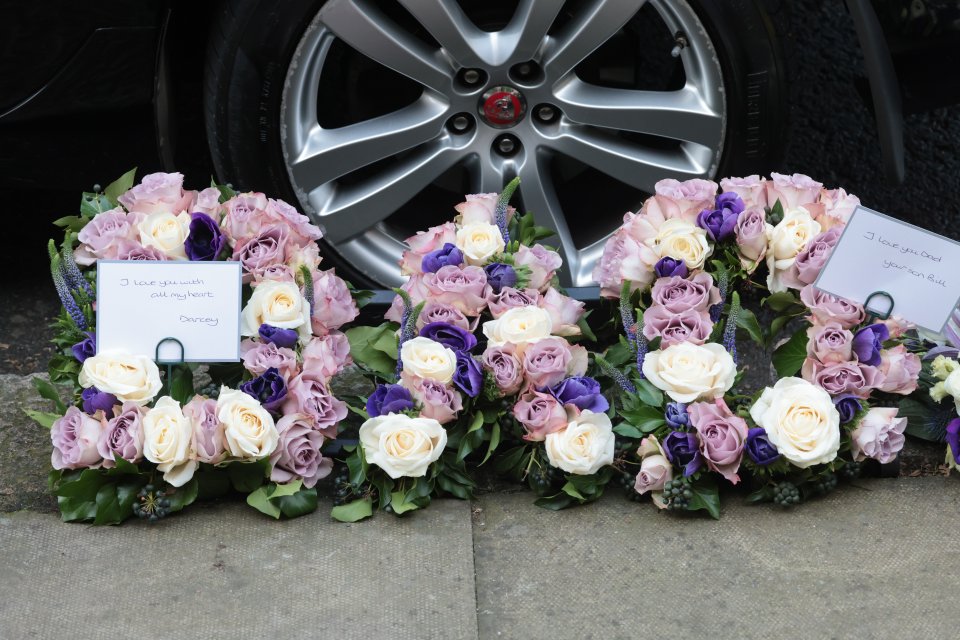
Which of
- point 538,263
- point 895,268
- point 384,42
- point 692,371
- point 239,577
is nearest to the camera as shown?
point 239,577

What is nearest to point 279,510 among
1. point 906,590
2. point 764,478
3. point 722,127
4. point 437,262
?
point 437,262

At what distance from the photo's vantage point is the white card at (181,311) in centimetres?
209

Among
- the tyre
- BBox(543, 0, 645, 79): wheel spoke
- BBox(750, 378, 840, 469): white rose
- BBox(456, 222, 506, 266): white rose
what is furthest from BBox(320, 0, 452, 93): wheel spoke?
BBox(750, 378, 840, 469): white rose

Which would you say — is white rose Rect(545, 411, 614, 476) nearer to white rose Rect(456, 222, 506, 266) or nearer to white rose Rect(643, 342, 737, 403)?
white rose Rect(643, 342, 737, 403)

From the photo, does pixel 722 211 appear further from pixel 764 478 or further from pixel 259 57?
pixel 259 57

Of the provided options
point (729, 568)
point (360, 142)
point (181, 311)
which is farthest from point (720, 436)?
point (360, 142)

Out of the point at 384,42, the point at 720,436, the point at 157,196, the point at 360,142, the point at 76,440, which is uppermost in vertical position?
the point at 384,42

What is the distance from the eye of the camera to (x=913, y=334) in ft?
8.12

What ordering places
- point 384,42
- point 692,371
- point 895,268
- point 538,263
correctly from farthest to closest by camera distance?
point 384,42
point 538,263
point 895,268
point 692,371

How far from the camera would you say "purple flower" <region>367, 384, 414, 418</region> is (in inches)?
80.9

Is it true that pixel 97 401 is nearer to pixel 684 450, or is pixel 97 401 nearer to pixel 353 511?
pixel 353 511

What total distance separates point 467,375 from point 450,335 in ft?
0.33

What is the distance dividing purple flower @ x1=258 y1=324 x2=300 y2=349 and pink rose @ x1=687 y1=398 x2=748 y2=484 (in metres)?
0.75

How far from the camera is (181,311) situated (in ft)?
6.90
